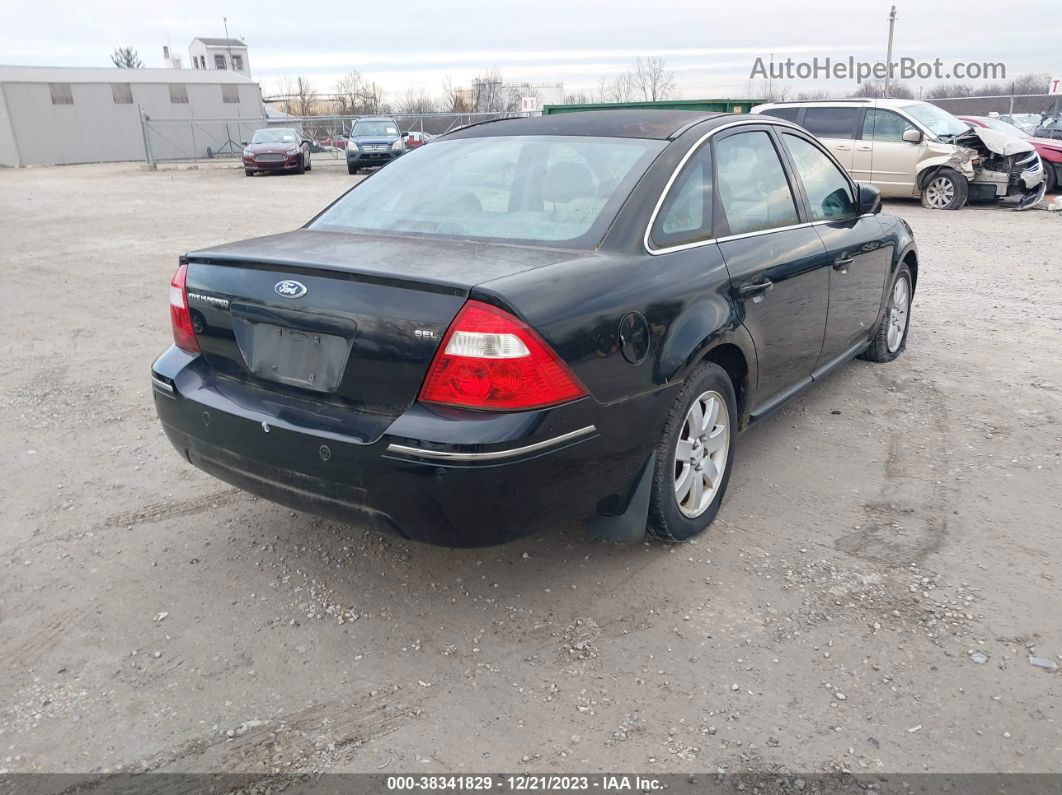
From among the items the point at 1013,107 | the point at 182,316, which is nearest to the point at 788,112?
the point at 182,316

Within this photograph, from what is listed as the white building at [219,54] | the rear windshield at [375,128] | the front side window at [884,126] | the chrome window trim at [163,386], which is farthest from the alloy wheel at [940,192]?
the white building at [219,54]

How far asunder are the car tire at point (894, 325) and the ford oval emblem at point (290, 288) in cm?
397

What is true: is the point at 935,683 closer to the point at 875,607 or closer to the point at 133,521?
the point at 875,607

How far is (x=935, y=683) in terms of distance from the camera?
8.69 feet

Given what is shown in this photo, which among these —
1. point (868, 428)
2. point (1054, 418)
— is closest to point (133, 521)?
point (868, 428)

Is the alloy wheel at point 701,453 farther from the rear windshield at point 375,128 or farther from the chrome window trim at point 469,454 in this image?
the rear windshield at point 375,128

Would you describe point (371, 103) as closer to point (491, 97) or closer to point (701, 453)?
point (491, 97)

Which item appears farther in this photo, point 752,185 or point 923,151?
point 923,151

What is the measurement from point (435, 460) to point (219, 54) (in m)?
84.6

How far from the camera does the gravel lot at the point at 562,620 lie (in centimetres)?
245

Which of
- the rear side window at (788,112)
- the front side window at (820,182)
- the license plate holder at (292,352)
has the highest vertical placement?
the rear side window at (788,112)

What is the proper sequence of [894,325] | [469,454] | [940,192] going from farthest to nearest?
[940,192], [894,325], [469,454]

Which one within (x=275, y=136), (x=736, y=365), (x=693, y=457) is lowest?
(x=693, y=457)

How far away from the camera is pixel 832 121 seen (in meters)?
14.5
